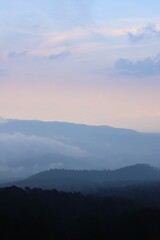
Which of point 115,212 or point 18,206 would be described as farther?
point 115,212

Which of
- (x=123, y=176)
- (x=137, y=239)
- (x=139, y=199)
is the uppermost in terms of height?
(x=123, y=176)

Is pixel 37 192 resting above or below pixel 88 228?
above

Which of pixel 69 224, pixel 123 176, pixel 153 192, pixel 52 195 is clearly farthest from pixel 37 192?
pixel 123 176

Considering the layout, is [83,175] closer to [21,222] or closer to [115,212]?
[115,212]

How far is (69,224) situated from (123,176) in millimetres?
120870

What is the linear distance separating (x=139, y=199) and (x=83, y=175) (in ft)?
320

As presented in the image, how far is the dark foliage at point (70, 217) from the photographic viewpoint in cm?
5434

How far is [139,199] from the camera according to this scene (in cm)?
8994

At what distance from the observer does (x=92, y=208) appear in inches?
2886

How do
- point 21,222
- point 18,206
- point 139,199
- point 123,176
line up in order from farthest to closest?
1. point 123,176
2. point 139,199
3. point 18,206
4. point 21,222

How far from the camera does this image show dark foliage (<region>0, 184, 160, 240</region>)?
5434 centimetres

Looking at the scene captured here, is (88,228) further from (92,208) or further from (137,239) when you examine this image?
(92,208)

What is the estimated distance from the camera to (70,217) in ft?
217

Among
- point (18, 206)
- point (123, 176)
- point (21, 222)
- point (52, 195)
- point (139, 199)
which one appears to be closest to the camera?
point (21, 222)
